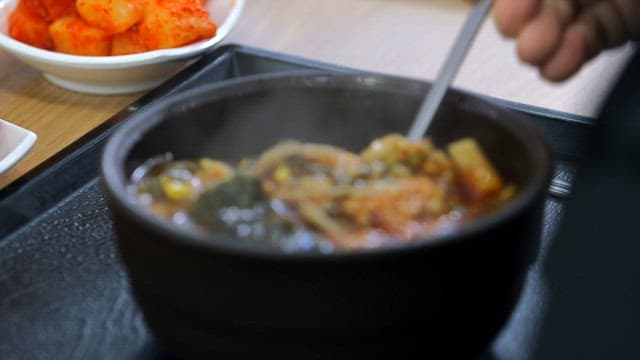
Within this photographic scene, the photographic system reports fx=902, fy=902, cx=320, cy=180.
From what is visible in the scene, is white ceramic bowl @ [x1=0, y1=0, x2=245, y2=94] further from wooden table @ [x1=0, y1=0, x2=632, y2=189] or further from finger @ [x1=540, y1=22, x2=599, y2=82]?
finger @ [x1=540, y1=22, x2=599, y2=82]

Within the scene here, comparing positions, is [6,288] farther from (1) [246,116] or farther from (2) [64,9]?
(2) [64,9]

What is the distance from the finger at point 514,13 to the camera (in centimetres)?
72

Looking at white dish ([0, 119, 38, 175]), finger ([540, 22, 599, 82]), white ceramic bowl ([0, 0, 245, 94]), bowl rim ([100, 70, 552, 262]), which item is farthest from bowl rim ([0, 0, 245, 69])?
finger ([540, 22, 599, 82])

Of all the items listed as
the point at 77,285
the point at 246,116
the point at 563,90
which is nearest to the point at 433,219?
the point at 246,116

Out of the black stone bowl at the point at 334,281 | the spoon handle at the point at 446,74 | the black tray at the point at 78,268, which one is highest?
the spoon handle at the point at 446,74

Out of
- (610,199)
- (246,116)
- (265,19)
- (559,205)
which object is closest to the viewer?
(610,199)

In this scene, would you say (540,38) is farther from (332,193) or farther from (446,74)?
(332,193)

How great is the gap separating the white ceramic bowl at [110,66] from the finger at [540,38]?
0.46 m

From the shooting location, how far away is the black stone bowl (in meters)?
0.51

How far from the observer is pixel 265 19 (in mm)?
1319

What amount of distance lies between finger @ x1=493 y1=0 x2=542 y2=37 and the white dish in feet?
1.56

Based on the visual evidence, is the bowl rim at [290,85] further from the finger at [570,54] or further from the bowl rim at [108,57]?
the bowl rim at [108,57]

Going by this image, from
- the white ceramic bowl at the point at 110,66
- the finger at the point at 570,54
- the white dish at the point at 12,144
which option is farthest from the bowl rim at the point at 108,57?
the finger at the point at 570,54

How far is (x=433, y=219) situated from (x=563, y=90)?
1.86 ft
